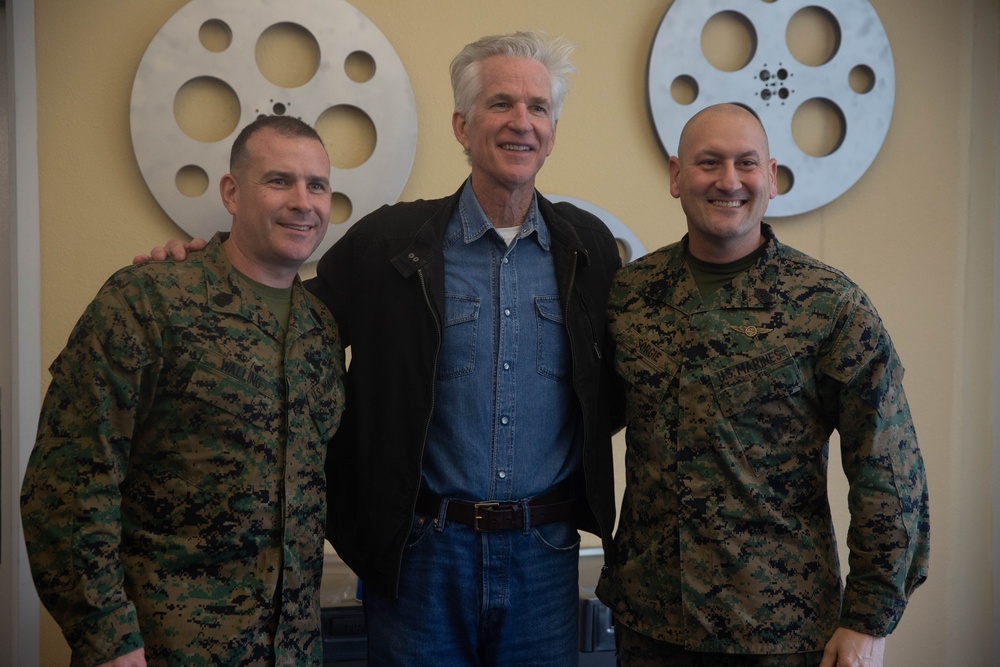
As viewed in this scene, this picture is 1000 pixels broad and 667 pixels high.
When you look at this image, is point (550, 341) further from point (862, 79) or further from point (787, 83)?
point (862, 79)

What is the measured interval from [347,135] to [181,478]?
116 centimetres

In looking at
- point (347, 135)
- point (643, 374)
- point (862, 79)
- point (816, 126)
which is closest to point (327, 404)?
point (643, 374)

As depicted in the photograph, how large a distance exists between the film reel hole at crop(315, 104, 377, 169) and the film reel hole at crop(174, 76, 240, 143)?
221 mm

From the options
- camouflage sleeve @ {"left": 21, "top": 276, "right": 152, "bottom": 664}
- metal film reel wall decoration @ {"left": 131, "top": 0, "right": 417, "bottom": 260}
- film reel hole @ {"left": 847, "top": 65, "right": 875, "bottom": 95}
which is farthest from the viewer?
film reel hole @ {"left": 847, "top": 65, "right": 875, "bottom": 95}

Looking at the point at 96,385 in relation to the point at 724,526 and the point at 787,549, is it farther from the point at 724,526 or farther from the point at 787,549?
the point at 787,549

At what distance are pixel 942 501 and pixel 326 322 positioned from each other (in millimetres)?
2038

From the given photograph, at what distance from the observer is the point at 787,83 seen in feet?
8.11

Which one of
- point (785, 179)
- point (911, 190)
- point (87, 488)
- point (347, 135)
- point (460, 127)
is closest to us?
point (87, 488)

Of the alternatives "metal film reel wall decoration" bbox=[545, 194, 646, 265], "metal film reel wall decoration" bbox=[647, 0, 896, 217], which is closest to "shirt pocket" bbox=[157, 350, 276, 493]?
"metal film reel wall decoration" bbox=[545, 194, 646, 265]

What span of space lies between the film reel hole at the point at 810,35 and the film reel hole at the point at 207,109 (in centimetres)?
155

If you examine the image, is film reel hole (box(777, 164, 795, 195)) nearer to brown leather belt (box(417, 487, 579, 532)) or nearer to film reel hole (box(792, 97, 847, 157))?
film reel hole (box(792, 97, 847, 157))

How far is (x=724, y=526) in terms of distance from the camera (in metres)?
1.43

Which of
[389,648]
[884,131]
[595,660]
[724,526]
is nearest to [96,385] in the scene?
[389,648]

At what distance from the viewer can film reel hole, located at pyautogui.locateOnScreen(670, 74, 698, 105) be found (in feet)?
7.92
